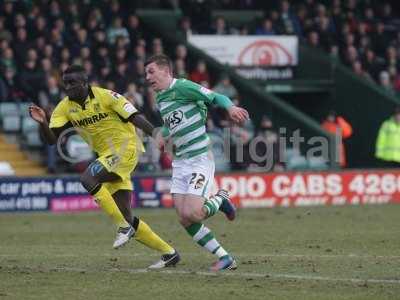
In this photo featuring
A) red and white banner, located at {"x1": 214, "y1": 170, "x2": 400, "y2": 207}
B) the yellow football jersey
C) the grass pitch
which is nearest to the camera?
the grass pitch

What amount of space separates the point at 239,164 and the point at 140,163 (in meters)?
2.31

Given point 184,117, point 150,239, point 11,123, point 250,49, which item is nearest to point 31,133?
point 11,123

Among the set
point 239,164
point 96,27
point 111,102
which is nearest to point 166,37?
point 96,27

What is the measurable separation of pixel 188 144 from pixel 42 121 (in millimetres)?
1625

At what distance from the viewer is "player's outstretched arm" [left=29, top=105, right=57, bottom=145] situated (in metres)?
11.6

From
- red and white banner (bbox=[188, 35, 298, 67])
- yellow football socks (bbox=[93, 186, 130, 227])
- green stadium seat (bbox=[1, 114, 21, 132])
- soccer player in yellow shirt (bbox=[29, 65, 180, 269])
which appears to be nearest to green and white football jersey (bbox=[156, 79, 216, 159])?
soccer player in yellow shirt (bbox=[29, 65, 180, 269])

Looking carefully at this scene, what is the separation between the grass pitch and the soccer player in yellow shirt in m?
0.37

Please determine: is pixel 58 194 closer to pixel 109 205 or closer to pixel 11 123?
pixel 11 123

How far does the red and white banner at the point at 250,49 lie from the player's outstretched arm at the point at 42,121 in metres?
15.6

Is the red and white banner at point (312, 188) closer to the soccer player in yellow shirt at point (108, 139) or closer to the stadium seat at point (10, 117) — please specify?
the stadium seat at point (10, 117)

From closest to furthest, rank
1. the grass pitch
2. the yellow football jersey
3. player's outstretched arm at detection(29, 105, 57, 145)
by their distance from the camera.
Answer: the grass pitch → player's outstretched arm at detection(29, 105, 57, 145) → the yellow football jersey

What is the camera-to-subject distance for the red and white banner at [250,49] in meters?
27.7

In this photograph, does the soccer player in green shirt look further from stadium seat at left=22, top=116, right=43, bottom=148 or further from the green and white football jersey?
stadium seat at left=22, top=116, right=43, bottom=148

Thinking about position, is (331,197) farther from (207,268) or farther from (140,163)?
(207,268)
